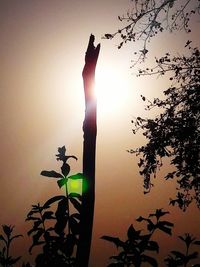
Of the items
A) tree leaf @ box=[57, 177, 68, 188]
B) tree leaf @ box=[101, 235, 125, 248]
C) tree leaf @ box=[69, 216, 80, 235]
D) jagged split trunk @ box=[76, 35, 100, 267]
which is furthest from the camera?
tree leaf @ box=[57, 177, 68, 188]

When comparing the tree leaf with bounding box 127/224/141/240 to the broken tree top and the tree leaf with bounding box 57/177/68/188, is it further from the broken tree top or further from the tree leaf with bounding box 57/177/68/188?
the broken tree top

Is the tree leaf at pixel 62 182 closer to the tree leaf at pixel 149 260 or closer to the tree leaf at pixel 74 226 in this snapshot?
the tree leaf at pixel 74 226

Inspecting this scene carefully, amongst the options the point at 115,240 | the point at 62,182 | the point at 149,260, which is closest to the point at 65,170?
the point at 62,182

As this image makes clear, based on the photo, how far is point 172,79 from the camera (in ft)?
20.0

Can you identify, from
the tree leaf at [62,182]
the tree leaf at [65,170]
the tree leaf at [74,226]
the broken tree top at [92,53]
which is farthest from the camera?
the tree leaf at [65,170]

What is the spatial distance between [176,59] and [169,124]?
1.20 meters

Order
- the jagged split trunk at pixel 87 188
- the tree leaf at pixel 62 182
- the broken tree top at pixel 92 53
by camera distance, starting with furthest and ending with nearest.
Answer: the tree leaf at pixel 62 182
the broken tree top at pixel 92 53
the jagged split trunk at pixel 87 188

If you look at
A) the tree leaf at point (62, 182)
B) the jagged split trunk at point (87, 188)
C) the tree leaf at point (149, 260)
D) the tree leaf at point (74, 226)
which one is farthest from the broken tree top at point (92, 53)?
the tree leaf at point (149, 260)

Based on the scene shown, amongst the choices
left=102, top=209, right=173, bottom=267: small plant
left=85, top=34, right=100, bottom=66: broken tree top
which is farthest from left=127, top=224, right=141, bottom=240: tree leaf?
left=85, top=34, right=100, bottom=66: broken tree top

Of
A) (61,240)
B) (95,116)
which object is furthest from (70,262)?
(95,116)

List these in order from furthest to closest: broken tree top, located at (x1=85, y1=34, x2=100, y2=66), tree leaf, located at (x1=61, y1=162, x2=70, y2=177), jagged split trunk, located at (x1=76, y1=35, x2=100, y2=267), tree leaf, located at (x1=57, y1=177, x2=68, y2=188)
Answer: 1. tree leaf, located at (x1=61, y1=162, x2=70, y2=177)
2. tree leaf, located at (x1=57, y1=177, x2=68, y2=188)
3. broken tree top, located at (x1=85, y1=34, x2=100, y2=66)
4. jagged split trunk, located at (x1=76, y1=35, x2=100, y2=267)

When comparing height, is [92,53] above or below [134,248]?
above

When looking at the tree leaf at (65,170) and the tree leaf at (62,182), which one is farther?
the tree leaf at (65,170)

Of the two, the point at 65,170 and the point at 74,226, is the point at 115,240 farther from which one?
the point at 65,170
